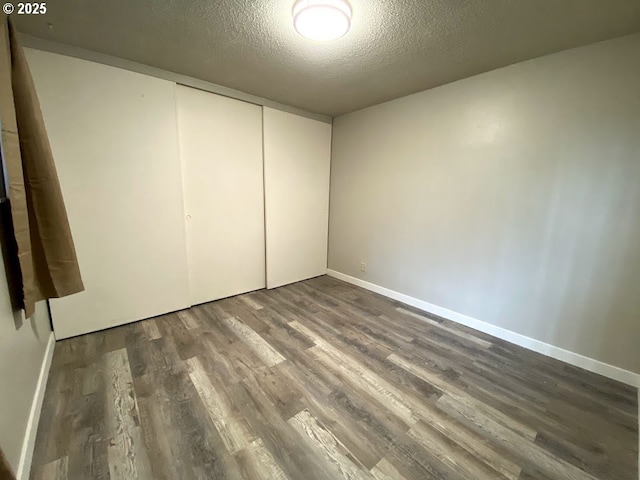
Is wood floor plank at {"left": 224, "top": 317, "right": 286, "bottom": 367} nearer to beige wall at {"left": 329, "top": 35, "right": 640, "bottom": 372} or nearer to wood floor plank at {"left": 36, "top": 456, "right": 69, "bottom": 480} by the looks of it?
wood floor plank at {"left": 36, "top": 456, "right": 69, "bottom": 480}

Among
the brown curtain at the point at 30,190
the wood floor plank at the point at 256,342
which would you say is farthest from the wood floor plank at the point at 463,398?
the brown curtain at the point at 30,190

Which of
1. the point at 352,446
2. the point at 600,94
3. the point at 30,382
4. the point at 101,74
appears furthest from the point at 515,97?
the point at 30,382

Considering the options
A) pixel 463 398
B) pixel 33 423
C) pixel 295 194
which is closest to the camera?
pixel 33 423

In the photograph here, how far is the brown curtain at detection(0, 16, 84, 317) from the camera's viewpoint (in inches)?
47.3

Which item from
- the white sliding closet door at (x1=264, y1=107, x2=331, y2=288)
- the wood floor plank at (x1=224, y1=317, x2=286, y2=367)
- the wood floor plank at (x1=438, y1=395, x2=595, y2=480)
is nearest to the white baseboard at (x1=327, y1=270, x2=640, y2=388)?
the wood floor plank at (x1=438, y1=395, x2=595, y2=480)

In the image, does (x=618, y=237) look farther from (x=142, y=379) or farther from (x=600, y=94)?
(x=142, y=379)

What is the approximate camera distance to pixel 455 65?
215 cm

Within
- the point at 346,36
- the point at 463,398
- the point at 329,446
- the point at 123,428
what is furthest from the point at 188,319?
the point at 346,36

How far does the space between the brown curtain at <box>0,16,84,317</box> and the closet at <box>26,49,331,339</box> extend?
745 mm

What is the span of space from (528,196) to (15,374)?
11.3 feet

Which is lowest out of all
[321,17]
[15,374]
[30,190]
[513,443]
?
[513,443]

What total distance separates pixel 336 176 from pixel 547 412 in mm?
3189

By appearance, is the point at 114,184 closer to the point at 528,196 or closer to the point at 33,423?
the point at 33,423

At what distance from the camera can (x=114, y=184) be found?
2.23m
